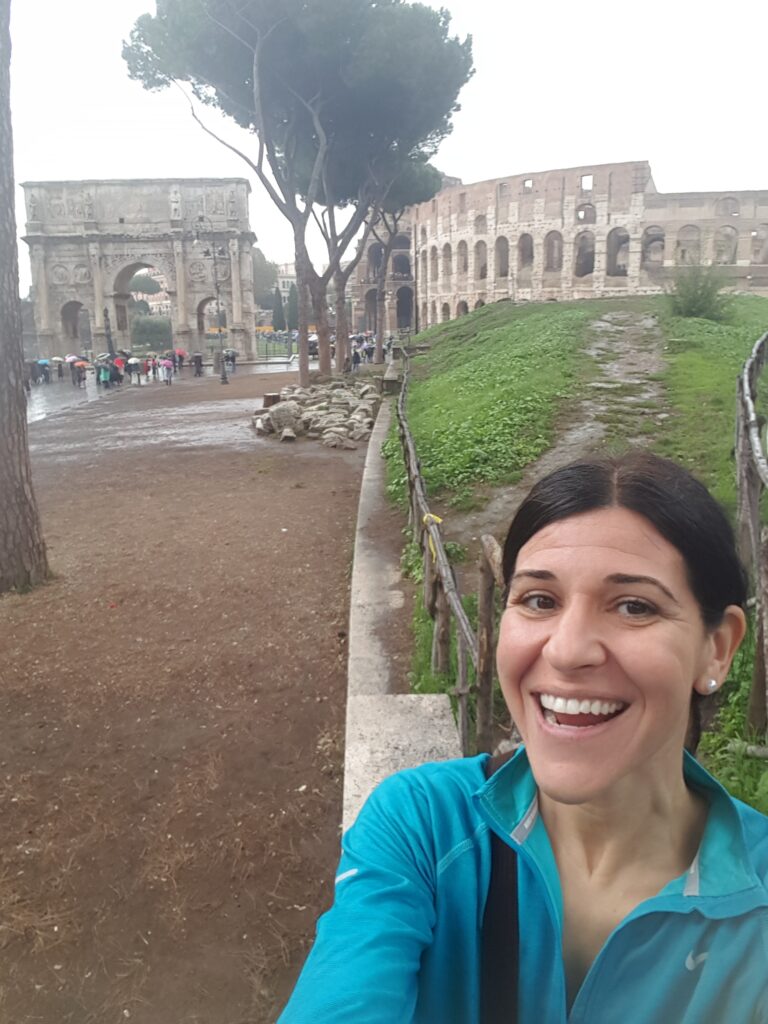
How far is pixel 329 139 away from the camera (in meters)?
20.1

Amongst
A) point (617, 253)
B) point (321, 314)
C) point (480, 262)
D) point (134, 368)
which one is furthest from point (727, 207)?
point (134, 368)

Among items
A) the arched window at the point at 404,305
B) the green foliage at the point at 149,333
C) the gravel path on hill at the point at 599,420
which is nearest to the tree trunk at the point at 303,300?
the gravel path on hill at the point at 599,420

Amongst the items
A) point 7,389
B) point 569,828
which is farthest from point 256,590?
point 569,828

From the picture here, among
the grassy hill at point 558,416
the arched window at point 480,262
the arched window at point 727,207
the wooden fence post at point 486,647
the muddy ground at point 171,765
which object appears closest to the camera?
the muddy ground at point 171,765

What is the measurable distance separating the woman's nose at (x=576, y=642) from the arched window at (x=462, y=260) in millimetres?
45380

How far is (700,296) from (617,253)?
2308cm

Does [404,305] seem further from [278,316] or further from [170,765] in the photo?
[170,765]

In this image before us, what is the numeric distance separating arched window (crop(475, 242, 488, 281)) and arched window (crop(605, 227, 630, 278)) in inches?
290

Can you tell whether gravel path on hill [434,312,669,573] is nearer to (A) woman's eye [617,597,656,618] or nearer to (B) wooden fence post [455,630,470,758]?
(B) wooden fence post [455,630,470,758]

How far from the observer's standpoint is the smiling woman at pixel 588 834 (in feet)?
3.54

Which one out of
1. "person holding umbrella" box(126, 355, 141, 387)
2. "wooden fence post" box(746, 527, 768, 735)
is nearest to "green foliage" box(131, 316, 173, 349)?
"person holding umbrella" box(126, 355, 141, 387)

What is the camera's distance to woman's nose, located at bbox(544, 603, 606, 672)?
1.13 meters

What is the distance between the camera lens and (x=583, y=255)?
131ft

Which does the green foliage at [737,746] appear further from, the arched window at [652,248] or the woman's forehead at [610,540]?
the arched window at [652,248]
